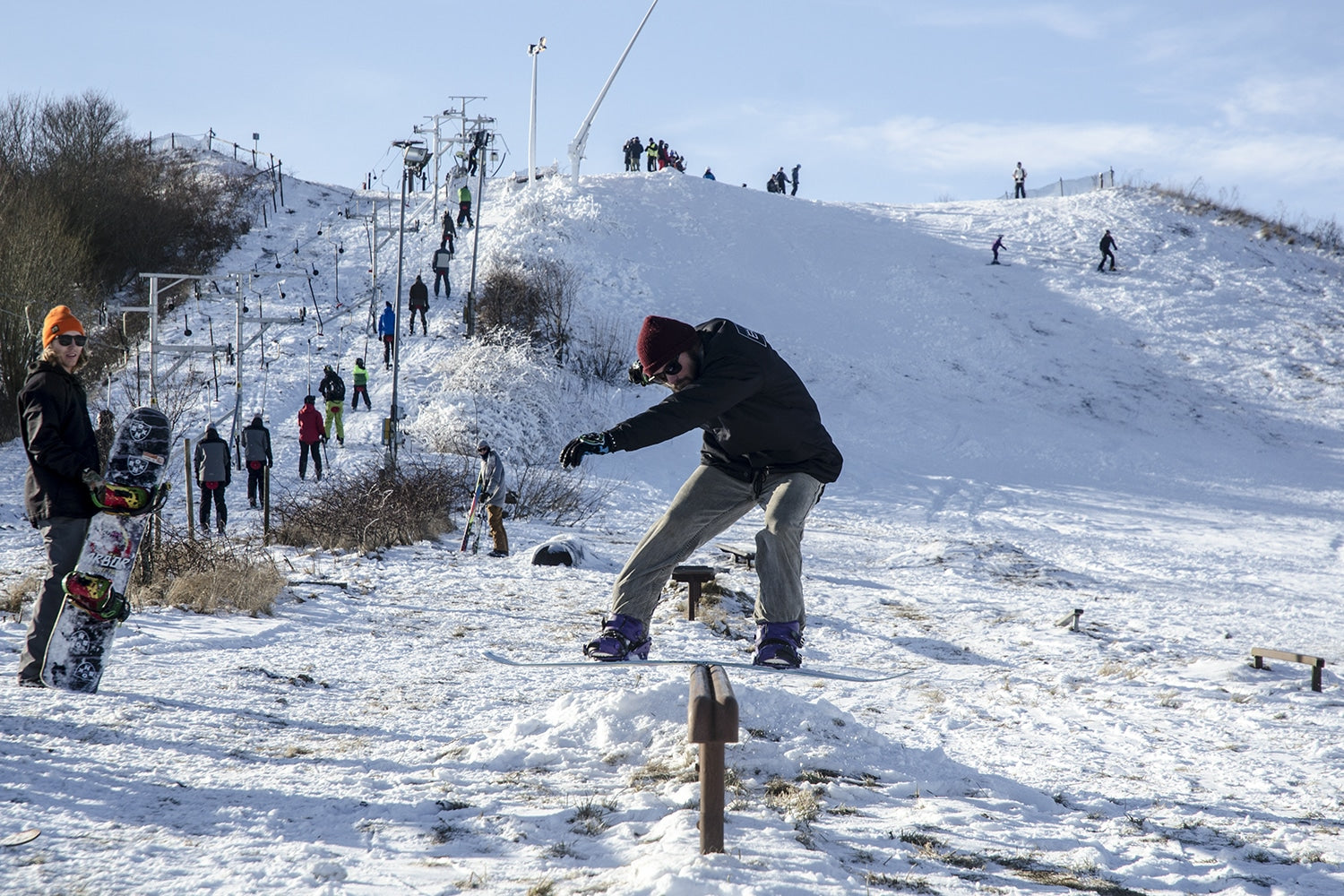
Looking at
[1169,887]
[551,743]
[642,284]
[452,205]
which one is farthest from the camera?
[452,205]

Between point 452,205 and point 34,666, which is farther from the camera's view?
point 452,205

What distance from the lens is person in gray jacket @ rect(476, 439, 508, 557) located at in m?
13.3

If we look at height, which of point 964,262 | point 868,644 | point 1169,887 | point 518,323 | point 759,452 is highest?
point 964,262

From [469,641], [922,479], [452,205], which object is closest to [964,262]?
[922,479]

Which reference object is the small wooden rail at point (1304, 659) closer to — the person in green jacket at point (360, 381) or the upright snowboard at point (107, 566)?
the upright snowboard at point (107, 566)

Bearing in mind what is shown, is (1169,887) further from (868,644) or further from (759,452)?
(868,644)

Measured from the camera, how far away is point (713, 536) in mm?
4809

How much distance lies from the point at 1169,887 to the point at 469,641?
226 inches

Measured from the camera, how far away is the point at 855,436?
1078 inches

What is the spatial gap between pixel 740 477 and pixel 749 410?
0.39 meters

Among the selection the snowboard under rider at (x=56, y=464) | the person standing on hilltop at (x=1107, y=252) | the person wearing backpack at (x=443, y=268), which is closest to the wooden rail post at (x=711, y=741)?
the snowboard under rider at (x=56, y=464)

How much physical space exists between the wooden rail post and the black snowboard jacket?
1.44 meters

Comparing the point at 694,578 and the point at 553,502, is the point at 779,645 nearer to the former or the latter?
the point at 694,578

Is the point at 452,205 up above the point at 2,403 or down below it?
above
